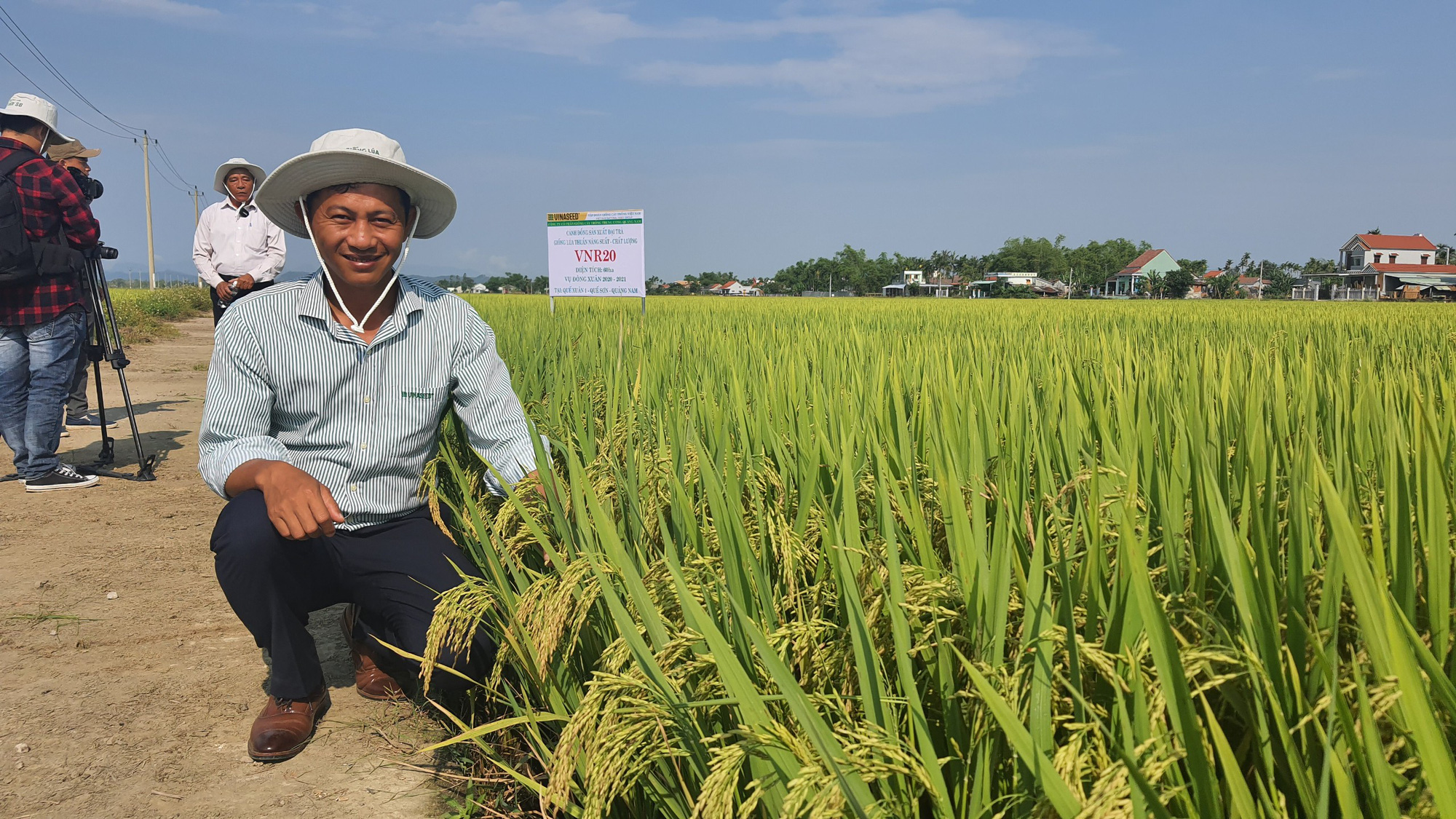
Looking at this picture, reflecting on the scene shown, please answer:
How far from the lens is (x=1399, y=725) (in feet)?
2.21

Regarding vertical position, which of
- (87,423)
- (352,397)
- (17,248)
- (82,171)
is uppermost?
(82,171)

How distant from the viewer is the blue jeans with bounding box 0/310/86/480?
162 inches

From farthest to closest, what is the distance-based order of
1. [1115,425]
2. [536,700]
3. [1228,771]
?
[1115,425]
[536,700]
[1228,771]

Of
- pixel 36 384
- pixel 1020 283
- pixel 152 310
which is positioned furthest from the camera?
pixel 1020 283

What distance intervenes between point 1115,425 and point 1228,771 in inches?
53.2

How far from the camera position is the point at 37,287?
13.4ft

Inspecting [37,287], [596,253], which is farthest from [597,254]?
[37,287]

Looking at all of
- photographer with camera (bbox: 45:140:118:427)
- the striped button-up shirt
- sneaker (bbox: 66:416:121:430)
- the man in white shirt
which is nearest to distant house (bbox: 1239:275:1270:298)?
the man in white shirt

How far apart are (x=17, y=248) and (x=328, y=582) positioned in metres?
3.15

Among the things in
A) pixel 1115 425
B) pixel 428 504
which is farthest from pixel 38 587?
pixel 1115 425

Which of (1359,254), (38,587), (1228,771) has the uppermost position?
(1359,254)

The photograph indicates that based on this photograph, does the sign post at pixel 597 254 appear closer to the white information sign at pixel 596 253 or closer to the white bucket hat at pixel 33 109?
the white information sign at pixel 596 253

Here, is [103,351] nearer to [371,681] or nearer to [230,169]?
[230,169]

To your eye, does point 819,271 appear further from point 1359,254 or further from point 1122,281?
point 1359,254
